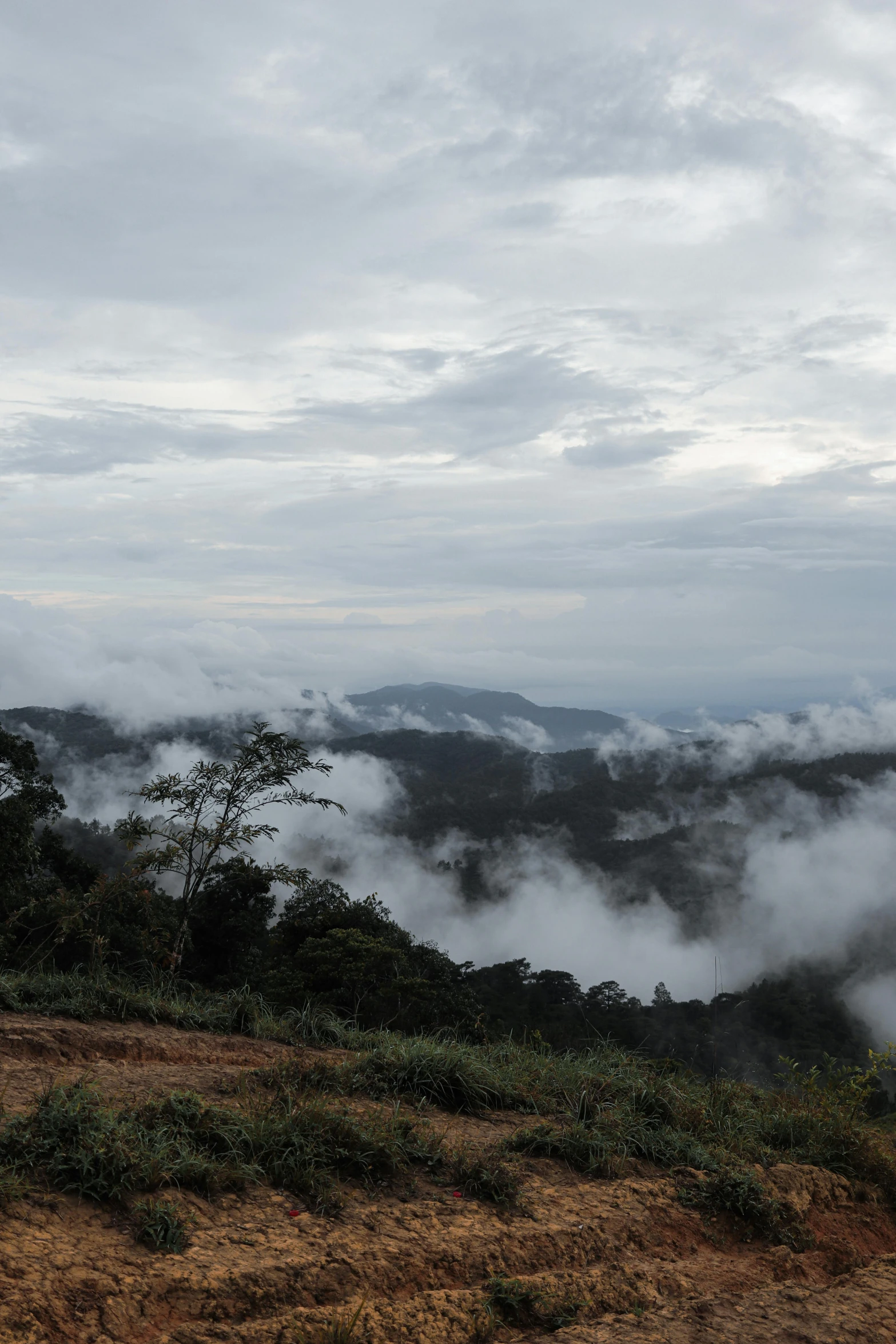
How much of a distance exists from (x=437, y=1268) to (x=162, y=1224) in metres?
1.11

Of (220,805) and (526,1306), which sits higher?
(220,805)

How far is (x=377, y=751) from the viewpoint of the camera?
187m

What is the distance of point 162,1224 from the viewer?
10.8 ft

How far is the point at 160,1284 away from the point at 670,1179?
9.02 feet

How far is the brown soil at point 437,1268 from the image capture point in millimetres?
2918

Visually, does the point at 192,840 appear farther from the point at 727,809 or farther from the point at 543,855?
the point at 727,809

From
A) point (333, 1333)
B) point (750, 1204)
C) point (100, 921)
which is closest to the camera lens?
point (333, 1333)

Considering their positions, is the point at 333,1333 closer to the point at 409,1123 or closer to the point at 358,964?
the point at 409,1123

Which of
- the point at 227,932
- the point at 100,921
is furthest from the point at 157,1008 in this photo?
the point at 227,932

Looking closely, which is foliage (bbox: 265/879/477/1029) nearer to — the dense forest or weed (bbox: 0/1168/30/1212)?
the dense forest

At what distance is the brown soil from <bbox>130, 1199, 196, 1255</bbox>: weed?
52 mm

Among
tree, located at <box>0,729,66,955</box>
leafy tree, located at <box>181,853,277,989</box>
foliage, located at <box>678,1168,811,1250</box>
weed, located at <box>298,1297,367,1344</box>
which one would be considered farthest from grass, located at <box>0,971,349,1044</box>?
leafy tree, located at <box>181,853,277,989</box>

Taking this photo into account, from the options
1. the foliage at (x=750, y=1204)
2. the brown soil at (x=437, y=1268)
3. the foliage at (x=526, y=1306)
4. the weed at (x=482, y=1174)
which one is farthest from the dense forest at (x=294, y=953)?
the foliage at (x=526, y=1306)

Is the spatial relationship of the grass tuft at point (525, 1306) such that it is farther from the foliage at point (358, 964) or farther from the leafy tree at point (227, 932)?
the leafy tree at point (227, 932)
